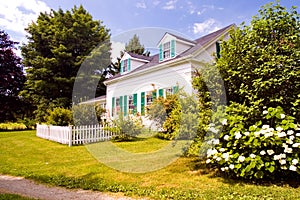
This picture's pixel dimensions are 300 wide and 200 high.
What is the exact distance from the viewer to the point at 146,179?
449 cm

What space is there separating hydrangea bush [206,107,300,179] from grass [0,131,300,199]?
0.32m

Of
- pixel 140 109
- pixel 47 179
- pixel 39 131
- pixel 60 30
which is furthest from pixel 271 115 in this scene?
pixel 60 30

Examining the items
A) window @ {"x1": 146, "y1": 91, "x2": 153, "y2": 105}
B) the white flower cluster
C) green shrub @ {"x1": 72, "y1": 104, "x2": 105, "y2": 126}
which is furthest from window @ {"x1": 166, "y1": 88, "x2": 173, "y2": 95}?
the white flower cluster

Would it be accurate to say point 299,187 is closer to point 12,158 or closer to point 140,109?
point 12,158

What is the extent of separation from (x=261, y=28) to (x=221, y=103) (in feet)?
5.94

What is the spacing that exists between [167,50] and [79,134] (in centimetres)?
726

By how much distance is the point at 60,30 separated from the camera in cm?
2345

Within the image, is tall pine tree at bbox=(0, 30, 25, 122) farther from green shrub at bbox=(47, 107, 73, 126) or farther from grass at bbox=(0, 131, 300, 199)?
grass at bbox=(0, 131, 300, 199)

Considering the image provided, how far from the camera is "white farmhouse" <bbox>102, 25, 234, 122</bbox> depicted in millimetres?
11688

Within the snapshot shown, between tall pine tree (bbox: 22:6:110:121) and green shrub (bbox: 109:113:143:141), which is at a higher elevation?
tall pine tree (bbox: 22:6:110:121)

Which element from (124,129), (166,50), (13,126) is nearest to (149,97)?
(166,50)

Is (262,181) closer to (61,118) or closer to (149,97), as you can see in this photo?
(61,118)

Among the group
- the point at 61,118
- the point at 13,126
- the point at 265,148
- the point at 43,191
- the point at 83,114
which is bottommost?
the point at 43,191

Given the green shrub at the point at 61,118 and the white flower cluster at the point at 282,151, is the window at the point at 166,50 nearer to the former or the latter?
the green shrub at the point at 61,118
